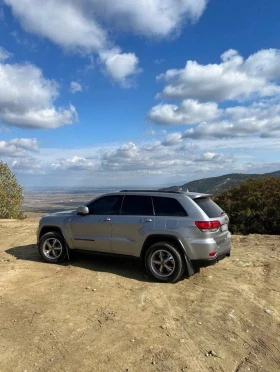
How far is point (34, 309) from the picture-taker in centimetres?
591

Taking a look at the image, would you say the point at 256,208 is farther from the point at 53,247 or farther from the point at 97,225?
the point at 53,247

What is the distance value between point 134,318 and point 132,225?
7.57ft

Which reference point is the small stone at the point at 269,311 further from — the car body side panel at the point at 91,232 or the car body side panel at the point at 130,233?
the car body side panel at the point at 91,232

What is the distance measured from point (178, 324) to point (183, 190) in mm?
3077

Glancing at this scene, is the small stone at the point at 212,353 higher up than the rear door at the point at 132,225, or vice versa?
the rear door at the point at 132,225

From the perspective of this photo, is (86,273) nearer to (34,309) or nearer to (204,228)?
(34,309)

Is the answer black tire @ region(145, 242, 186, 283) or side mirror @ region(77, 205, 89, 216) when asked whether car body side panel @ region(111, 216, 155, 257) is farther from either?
side mirror @ region(77, 205, 89, 216)

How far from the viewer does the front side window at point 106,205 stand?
804cm

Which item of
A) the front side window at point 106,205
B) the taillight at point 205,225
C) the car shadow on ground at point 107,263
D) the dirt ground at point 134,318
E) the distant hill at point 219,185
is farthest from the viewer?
the distant hill at point 219,185

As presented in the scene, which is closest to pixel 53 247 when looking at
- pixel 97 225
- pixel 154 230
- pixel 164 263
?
pixel 97 225

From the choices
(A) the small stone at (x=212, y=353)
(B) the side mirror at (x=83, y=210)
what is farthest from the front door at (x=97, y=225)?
(A) the small stone at (x=212, y=353)

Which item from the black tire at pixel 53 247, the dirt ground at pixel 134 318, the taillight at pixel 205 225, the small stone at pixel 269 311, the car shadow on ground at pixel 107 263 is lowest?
the small stone at pixel 269 311

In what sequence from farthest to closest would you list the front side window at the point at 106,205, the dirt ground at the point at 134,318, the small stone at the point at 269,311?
the front side window at the point at 106,205 → the small stone at the point at 269,311 → the dirt ground at the point at 134,318

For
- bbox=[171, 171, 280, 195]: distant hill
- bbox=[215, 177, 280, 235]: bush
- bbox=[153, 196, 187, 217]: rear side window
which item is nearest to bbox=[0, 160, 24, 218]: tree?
bbox=[171, 171, 280, 195]: distant hill
